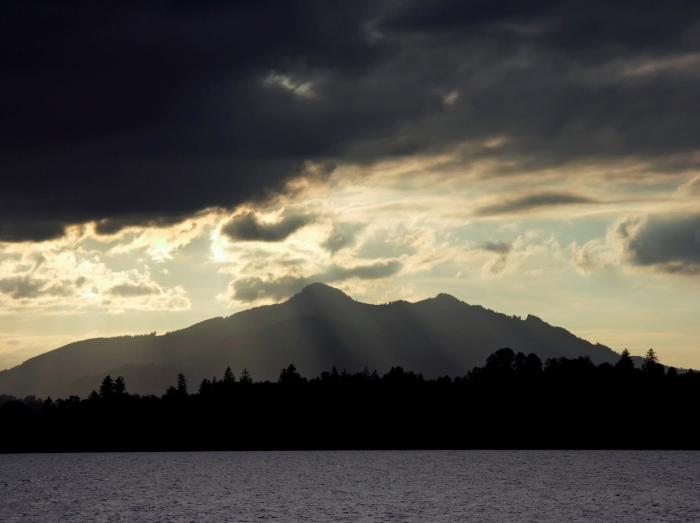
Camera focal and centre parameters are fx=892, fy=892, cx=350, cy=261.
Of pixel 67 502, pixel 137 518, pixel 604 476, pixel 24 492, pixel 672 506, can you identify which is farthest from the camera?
pixel 604 476

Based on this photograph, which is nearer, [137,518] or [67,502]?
[137,518]

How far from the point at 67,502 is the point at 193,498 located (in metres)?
16.9

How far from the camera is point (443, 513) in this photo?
101 metres

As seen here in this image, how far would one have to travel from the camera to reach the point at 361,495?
128500 millimetres

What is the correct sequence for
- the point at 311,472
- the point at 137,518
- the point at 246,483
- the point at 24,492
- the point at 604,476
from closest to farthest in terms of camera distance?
the point at 137,518 → the point at 24,492 → the point at 246,483 → the point at 604,476 → the point at 311,472

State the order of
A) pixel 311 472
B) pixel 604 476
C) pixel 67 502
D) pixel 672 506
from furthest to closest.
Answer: pixel 311 472 → pixel 604 476 → pixel 67 502 → pixel 672 506

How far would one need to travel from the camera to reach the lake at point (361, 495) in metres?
99.9

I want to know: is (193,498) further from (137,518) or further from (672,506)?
(672,506)

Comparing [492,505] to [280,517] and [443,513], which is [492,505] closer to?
[443,513]

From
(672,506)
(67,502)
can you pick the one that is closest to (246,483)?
(67,502)

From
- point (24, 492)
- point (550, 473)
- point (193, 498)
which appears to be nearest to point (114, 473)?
point (24, 492)

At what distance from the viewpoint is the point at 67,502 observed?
11862cm

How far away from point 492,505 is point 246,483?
58.9m

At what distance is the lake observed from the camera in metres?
99.9
